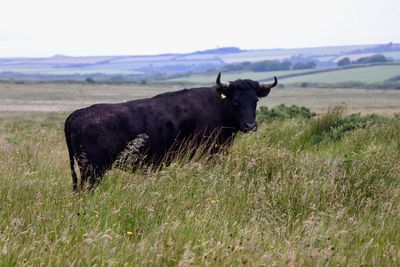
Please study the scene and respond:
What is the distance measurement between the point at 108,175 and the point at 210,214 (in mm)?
1791

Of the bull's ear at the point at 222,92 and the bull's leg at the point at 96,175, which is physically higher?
the bull's ear at the point at 222,92

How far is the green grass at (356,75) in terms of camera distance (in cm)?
10519

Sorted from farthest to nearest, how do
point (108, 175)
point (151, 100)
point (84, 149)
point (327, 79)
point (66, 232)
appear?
point (327, 79)
point (151, 100)
point (84, 149)
point (108, 175)
point (66, 232)

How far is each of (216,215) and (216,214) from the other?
2 centimetres

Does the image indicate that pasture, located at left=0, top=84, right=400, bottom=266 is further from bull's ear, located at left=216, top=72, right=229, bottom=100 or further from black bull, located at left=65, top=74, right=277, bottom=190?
bull's ear, located at left=216, top=72, right=229, bottom=100

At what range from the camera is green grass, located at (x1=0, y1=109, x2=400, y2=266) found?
4445 millimetres

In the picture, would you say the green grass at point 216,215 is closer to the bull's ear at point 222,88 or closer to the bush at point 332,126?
the bull's ear at point 222,88

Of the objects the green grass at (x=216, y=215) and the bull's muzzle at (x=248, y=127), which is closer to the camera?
the green grass at (x=216, y=215)

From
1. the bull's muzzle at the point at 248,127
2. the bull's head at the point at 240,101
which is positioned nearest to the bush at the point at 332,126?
the bull's head at the point at 240,101

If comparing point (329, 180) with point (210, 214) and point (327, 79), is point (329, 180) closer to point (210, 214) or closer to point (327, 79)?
point (210, 214)

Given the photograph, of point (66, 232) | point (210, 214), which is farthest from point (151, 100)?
point (66, 232)

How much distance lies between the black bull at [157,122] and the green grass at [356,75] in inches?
3637

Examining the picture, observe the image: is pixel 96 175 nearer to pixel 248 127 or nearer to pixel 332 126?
pixel 248 127

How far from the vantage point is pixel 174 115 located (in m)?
9.34
